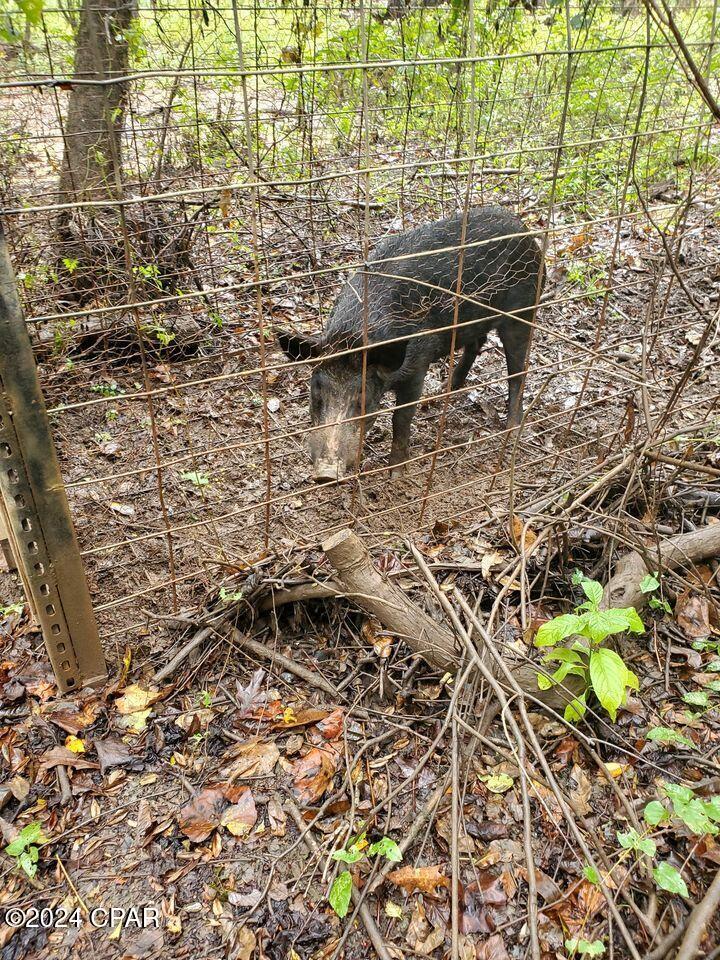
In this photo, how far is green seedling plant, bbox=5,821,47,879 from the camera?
240 cm

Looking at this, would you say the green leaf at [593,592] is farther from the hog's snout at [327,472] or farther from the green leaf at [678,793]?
the hog's snout at [327,472]

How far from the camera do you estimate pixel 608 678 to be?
242 centimetres

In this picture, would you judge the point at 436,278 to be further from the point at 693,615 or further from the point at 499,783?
the point at 499,783

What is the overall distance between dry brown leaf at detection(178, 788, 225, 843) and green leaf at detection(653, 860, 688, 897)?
4.86 feet

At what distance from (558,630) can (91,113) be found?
541 cm

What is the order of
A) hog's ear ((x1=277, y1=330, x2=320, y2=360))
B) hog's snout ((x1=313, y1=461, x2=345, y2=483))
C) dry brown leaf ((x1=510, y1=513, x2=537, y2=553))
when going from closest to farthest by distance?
dry brown leaf ((x1=510, y1=513, x2=537, y2=553)) < hog's snout ((x1=313, y1=461, x2=345, y2=483)) < hog's ear ((x1=277, y1=330, x2=320, y2=360))

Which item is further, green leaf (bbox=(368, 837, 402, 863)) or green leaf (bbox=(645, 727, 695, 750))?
green leaf (bbox=(645, 727, 695, 750))

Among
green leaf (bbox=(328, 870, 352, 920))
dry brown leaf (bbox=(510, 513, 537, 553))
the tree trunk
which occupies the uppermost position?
the tree trunk

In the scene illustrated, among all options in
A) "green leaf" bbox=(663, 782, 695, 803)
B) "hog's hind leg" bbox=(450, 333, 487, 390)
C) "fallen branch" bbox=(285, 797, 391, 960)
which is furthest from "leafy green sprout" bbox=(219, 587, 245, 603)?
"hog's hind leg" bbox=(450, 333, 487, 390)

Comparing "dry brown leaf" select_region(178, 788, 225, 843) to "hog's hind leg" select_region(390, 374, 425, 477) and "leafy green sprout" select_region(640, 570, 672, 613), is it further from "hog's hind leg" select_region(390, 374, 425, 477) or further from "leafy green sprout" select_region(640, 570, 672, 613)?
"hog's hind leg" select_region(390, 374, 425, 477)

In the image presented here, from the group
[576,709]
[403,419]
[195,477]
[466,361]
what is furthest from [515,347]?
[576,709]

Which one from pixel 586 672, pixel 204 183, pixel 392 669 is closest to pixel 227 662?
pixel 392 669

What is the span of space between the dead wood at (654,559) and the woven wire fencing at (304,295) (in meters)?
0.43

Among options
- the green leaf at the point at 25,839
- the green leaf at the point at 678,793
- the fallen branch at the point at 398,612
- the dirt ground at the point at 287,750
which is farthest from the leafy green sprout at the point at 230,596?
the green leaf at the point at 678,793
